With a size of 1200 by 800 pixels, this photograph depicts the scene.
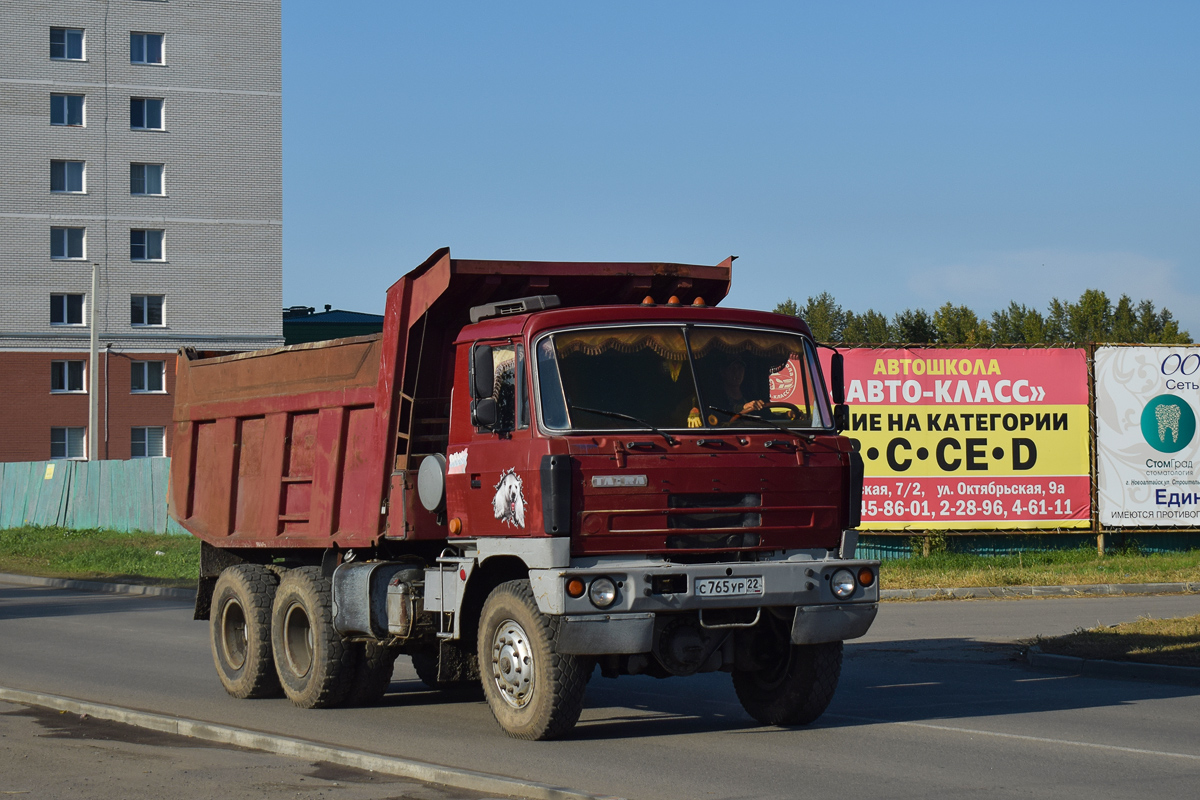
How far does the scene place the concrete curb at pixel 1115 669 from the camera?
12.0 metres

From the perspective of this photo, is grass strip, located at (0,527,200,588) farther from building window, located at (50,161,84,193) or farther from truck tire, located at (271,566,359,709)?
building window, located at (50,161,84,193)

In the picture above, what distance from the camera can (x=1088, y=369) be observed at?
24.7 m

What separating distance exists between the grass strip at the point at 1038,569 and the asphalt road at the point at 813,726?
541 cm

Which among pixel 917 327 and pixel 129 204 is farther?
pixel 917 327

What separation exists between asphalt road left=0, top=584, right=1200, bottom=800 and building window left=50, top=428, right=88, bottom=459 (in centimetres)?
4294

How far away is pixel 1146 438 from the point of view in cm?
2475

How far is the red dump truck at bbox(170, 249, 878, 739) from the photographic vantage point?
28.5 feet

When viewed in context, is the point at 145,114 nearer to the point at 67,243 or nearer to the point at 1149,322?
the point at 67,243

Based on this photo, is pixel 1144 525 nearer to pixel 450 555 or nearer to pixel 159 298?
pixel 450 555

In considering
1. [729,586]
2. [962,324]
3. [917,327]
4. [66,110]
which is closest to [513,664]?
[729,586]

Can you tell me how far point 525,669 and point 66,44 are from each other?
56563mm

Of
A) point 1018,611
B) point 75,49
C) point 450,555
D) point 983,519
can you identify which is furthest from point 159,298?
point 450,555

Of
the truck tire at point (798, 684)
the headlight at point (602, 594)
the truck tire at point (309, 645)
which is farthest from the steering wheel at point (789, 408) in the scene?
the truck tire at point (309, 645)

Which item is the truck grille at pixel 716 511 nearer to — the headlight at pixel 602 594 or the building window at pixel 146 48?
the headlight at pixel 602 594
